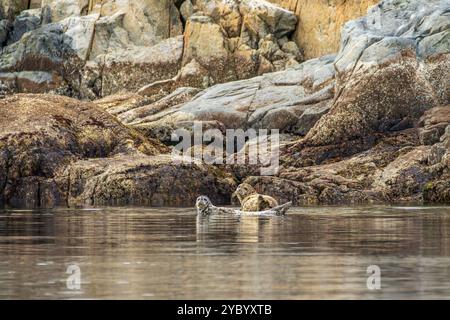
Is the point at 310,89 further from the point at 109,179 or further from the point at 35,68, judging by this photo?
the point at 35,68

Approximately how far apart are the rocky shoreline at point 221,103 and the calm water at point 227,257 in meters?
12.0

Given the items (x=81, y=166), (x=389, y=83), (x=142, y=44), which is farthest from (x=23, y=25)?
(x=389, y=83)

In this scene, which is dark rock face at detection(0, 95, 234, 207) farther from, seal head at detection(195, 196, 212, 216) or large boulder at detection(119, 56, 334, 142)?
seal head at detection(195, 196, 212, 216)

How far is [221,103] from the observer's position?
51.9 metres

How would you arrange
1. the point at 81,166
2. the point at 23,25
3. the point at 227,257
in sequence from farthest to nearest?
the point at 23,25, the point at 81,166, the point at 227,257

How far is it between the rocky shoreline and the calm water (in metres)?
12.0

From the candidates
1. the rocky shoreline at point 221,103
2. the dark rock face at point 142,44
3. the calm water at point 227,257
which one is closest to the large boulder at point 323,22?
the rocky shoreline at point 221,103

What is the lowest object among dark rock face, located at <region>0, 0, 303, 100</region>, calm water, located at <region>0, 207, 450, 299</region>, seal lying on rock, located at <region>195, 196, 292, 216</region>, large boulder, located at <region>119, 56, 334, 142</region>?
calm water, located at <region>0, 207, 450, 299</region>

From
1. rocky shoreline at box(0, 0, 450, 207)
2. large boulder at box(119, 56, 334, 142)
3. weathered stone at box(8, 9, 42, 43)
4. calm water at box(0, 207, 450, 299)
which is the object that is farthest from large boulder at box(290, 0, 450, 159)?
weathered stone at box(8, 9, 42, 43)

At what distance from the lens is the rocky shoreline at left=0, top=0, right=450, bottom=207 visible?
137 feet

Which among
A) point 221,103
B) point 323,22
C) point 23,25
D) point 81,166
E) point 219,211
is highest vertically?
point 23,25

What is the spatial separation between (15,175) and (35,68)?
21.0m

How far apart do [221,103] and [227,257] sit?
3387cm

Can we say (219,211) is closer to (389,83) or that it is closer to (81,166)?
(81,166)
